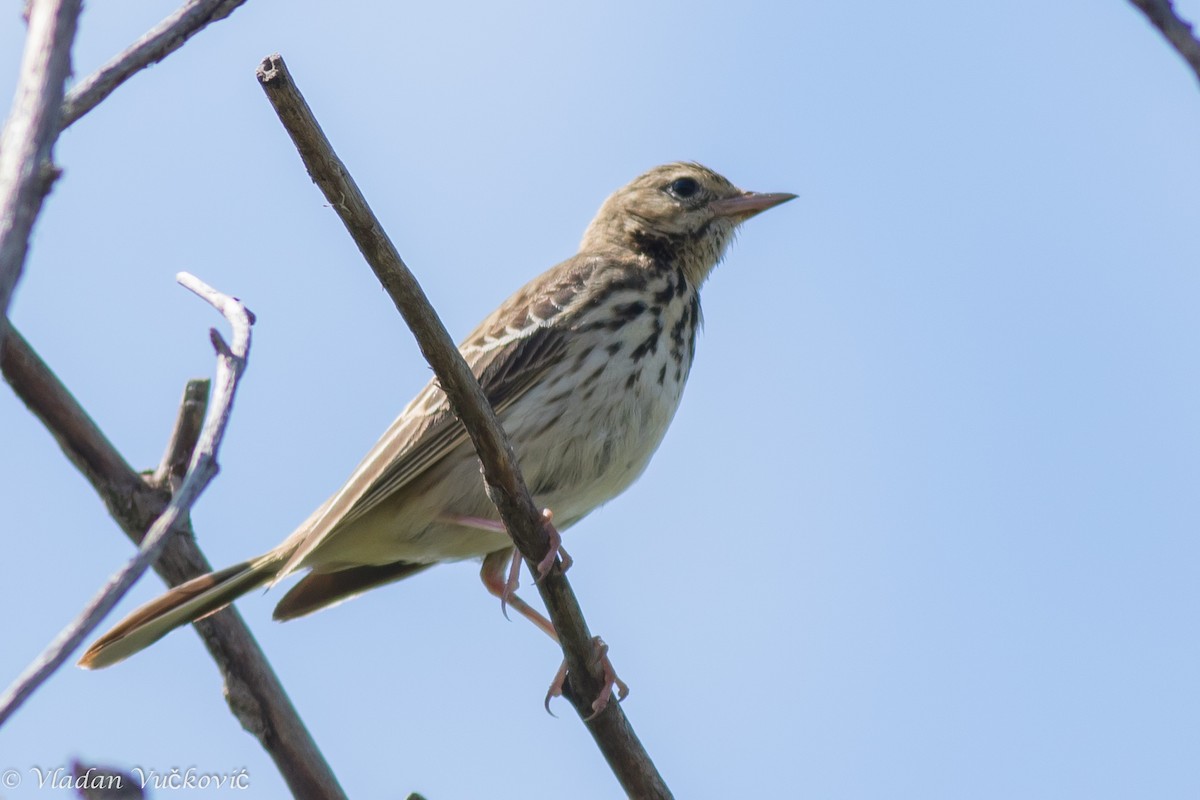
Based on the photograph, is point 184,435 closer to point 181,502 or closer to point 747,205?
point 181,502

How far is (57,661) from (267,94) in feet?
5.76

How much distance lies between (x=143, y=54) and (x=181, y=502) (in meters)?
0.85

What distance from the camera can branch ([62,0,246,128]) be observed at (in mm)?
2564

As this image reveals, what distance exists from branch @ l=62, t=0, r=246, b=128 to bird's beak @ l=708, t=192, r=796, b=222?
202 inches

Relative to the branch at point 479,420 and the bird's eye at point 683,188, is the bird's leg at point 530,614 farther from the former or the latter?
the bird's eye at point 683,188

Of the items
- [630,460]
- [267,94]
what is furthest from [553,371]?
[267,94]

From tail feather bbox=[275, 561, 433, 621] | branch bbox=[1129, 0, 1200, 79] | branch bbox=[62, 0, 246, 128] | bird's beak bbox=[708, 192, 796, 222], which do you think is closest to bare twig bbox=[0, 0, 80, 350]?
branch bbox=[62, 0, 246, 128]

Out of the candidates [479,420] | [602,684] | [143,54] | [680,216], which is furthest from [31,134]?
[680,216]

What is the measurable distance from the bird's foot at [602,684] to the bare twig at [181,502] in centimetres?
225

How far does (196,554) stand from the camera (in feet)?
19.1

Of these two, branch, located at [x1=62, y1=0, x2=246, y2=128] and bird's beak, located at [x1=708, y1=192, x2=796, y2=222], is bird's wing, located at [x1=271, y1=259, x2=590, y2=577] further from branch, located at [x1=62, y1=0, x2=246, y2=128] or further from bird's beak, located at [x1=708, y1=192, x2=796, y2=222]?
branch, located at [x1=62, y1=0, x2=246, y2=128]

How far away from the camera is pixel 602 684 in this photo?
5.17 metres

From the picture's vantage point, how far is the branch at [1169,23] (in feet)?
7.13

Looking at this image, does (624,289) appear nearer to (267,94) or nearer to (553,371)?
(553,371)
